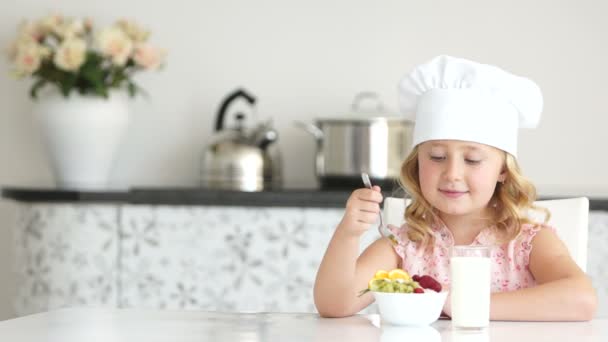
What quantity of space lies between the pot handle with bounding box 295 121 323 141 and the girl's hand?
1.70 meters

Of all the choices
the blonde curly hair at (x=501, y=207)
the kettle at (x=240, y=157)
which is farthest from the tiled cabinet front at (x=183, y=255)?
the blonde curly hair at (x=501, y=207)

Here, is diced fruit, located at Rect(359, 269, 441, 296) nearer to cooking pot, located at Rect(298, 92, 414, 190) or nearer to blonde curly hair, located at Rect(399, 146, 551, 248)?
blonde curly hair, located at Rect(399, 146, 551, 248)

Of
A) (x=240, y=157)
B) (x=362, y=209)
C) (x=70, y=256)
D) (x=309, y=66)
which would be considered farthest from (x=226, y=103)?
(x=362, y=209)

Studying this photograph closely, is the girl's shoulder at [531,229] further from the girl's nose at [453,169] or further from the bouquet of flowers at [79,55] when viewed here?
the bouquet of flowers at [79,55]

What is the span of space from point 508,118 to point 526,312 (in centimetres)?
34

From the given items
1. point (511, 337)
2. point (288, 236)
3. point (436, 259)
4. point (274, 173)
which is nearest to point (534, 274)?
point (436, 259)

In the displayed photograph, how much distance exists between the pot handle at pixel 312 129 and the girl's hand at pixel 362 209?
1.70 m

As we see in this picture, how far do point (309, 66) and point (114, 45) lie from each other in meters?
0.65

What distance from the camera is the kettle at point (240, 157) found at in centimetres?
340

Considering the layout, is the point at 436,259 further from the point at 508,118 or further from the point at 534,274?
the point at 508,118

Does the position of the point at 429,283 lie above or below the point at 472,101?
below

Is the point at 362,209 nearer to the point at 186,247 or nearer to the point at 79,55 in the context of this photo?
the point at 186,247

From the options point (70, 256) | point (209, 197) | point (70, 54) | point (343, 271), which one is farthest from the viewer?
point (70, 54)

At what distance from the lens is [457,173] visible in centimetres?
183
